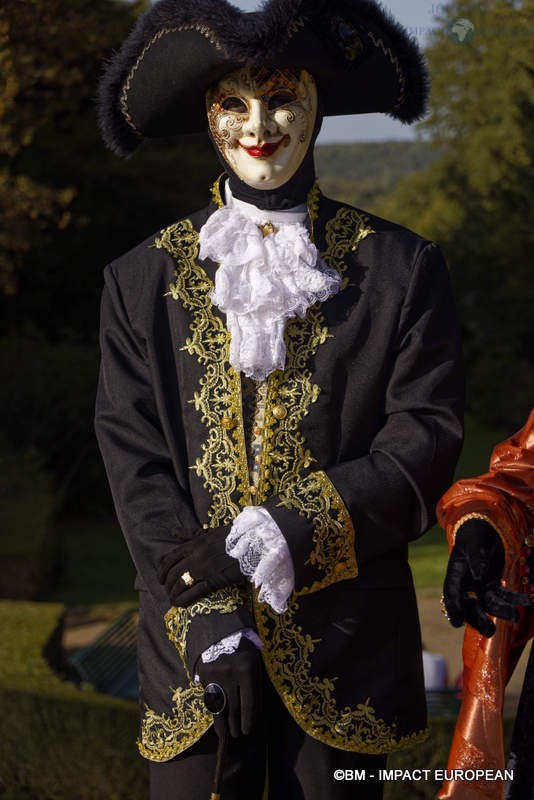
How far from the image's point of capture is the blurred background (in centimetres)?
1064

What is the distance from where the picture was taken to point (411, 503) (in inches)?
114

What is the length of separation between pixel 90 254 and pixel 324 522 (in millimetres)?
14571

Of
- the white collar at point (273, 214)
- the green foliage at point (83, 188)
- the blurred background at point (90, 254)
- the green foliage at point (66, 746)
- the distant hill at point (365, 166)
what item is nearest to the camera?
the white collar at point (273, 214)

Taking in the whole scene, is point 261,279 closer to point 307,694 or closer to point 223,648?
point 223,648

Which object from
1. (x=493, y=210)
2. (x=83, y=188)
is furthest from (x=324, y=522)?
(x=493, y=210)

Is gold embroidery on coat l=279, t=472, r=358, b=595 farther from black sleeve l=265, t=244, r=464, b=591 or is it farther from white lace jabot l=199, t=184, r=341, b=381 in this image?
white lace jabot l=199, t=184, r=341, b=381

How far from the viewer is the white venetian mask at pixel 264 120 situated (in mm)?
2945

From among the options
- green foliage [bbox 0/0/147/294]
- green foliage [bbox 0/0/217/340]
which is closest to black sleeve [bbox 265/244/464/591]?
green foliage [bbox 0/0/147/294]

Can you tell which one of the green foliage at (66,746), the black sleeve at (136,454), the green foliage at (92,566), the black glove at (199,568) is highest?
the black sleeve at (136,454)

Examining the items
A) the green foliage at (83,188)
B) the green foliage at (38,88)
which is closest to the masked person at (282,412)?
the green foliage at (38,88)

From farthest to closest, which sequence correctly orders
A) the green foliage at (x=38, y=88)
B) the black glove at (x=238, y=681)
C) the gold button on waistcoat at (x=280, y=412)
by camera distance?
the green foliage at (x=38, y=88) < the gold button on waistcoat at (x=280, y=412) < the black glove at (x=238, y=681)

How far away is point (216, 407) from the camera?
300 centimetres

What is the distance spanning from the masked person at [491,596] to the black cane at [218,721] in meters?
0.53

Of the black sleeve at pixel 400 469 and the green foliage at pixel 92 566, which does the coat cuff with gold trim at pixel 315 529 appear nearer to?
the black sleeve at pixel 400 469
